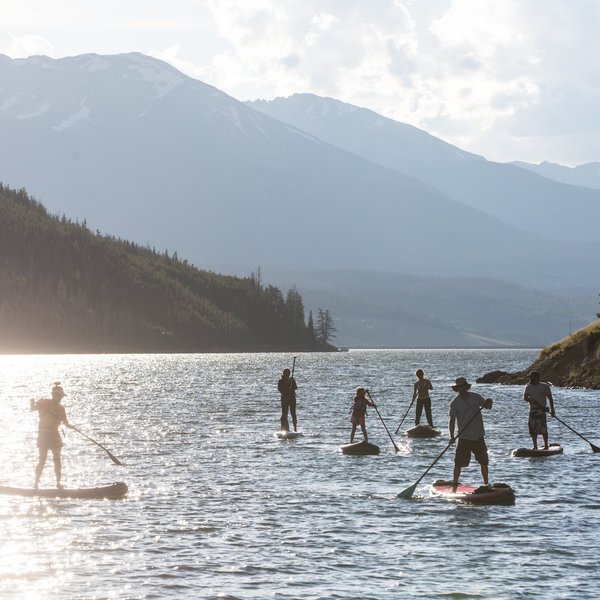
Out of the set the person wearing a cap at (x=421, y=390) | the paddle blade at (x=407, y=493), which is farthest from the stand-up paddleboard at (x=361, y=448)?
Answer: the paddle blade at (x=407, y=493)

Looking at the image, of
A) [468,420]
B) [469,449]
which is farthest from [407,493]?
[468,420]

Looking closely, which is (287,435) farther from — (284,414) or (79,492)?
(79,492)

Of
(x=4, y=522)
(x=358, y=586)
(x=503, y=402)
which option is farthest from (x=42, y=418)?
(x=503, y=402)

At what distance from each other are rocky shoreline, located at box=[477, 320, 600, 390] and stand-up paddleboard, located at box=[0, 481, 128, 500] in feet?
216

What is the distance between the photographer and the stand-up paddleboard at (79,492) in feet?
113

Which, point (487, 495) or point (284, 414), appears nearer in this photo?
point (487, 495)

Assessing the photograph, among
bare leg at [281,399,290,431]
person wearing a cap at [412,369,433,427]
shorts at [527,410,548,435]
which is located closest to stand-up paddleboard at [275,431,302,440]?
bare leg at [281,399,290,431]

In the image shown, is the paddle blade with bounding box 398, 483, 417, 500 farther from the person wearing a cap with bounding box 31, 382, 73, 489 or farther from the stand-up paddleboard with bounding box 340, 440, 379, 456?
the stand-up paddleboard with bounding box 340, 440, 379, 456

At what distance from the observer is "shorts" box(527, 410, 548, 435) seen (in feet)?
142

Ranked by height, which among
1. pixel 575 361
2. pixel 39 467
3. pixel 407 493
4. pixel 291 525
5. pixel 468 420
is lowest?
pixel 291 525

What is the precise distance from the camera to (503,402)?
3492 inches

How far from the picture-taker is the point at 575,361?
331 feet

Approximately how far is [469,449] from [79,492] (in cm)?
1245

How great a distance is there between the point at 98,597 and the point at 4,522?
922 cm
